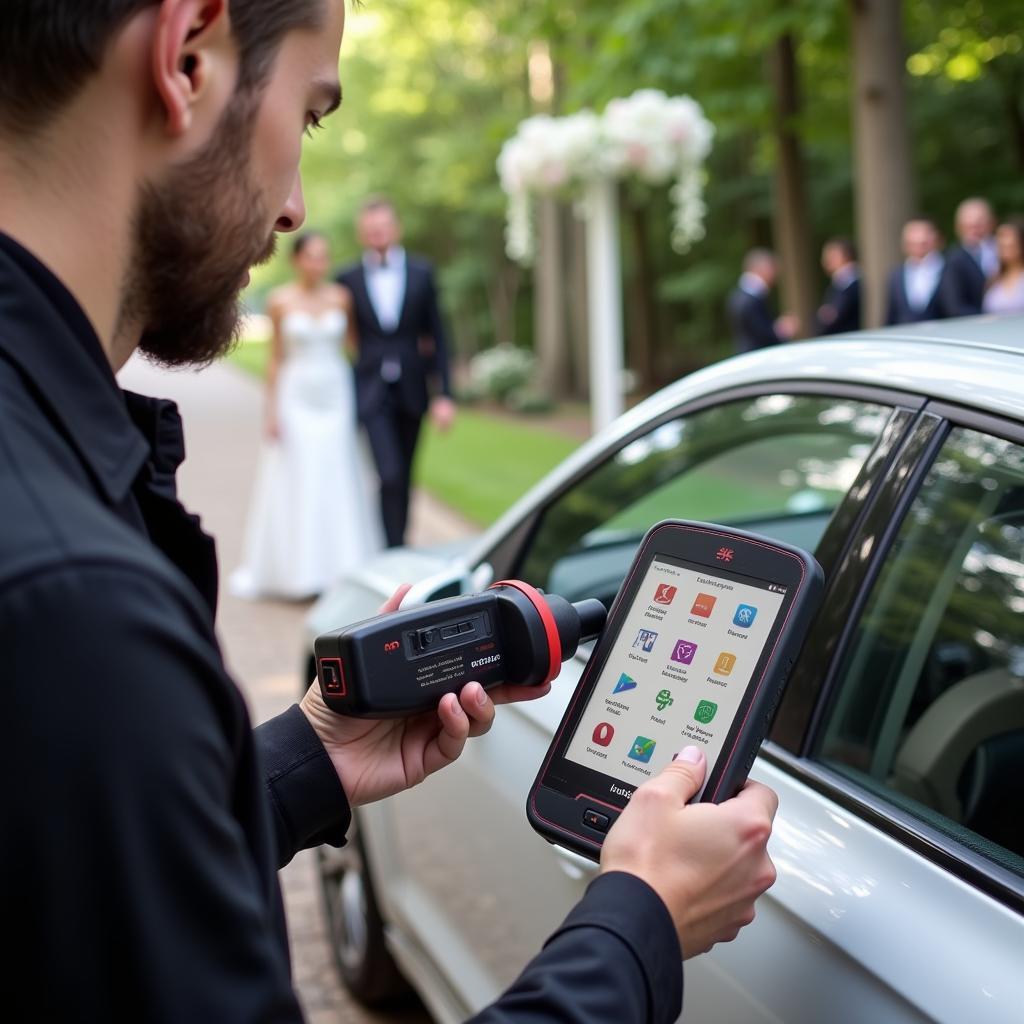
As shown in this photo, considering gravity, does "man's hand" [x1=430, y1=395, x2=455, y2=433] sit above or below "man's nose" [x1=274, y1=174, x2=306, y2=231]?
below

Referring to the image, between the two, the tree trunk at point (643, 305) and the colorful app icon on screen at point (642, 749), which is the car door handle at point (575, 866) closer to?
the colorful app icon on screen at point (642, 749)

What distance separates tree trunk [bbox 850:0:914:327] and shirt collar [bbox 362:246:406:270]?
408 centimetres

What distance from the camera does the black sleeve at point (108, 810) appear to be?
767 millimetres

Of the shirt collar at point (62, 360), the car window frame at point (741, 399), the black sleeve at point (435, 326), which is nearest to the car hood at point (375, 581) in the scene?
the car window frame at point (741, 399)

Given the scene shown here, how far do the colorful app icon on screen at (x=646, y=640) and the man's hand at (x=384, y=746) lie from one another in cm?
13

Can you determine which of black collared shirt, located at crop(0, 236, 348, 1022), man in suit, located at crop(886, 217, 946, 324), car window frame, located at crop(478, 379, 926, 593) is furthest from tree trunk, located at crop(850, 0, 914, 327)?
black collared shirt, located at crop(0, 236, 348, 1022)

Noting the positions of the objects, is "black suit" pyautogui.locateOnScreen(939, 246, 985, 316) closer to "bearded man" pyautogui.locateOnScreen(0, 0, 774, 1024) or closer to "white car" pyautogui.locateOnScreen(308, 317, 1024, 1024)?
"white car" pyautogui.locateOnScreen(308, 317, 1024, 1024)

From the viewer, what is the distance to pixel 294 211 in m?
1.28

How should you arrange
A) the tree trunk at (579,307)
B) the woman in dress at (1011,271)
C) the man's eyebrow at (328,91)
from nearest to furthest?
the man's eyebrow at (328,91) → the woman in dress at (1011,271) → the tree trunk at (579,307)

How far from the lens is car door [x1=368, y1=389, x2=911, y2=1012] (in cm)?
219

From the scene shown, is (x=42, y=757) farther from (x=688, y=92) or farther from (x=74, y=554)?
(x=688, y=92)

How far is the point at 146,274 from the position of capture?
1019mm

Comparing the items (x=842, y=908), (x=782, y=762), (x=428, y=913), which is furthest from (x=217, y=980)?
(x=428, y=913)

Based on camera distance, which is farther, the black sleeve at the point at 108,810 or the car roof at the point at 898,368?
the car roof at the point at 898,368
